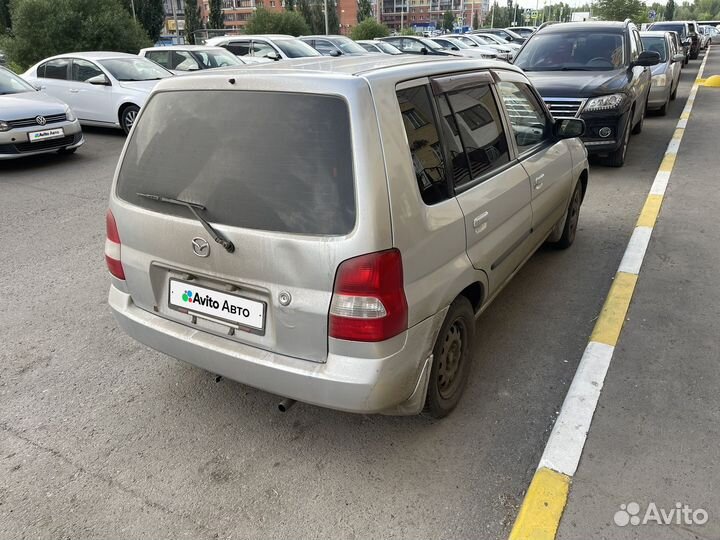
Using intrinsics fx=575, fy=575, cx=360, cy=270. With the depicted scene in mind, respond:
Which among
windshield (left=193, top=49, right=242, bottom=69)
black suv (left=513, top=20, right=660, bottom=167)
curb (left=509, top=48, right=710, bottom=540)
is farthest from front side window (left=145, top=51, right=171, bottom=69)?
curb (left=509, top=48, right=710, bottom=540)

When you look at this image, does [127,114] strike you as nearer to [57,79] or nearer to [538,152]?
[57,79]

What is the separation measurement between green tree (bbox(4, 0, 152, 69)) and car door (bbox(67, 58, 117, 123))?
620 centimetres

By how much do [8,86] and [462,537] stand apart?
381 inches

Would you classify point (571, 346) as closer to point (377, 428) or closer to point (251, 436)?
point (377, 428)

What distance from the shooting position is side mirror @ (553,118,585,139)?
4258mm

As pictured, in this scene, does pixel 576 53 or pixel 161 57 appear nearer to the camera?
pixel 576 53

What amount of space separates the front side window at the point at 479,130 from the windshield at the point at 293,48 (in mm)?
13544

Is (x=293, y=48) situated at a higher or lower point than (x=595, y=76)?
higher

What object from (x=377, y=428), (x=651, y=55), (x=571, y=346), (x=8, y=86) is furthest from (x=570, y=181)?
(x=8, y=86)

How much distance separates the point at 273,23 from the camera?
26188 mm

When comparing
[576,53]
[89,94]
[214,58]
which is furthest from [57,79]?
[576,53]

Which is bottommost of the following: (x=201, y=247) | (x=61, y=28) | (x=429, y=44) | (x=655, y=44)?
(x=201, y=247)

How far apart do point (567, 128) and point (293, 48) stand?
43.9 ft

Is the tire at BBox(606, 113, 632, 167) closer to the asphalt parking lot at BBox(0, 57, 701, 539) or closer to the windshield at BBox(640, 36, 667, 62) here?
the asphalt parking lot at BBox(0, 57, 701, 539)
